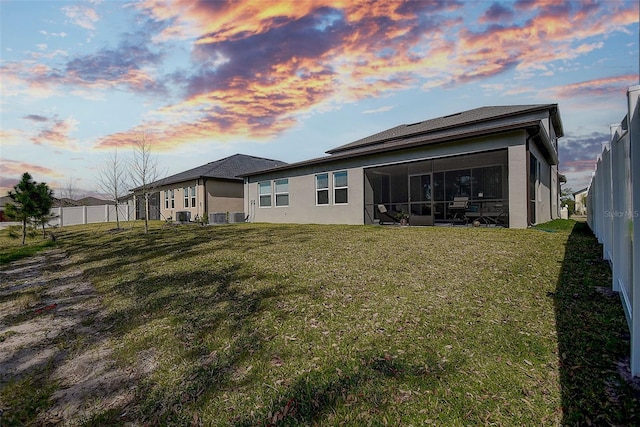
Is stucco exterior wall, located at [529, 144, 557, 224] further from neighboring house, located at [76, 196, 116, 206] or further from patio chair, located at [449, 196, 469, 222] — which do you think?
neighboring house, located at [76, 196, 116, 206]

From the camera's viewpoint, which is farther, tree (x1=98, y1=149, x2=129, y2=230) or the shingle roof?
tree (x1=98, y1=149, x2=129, y2=230)

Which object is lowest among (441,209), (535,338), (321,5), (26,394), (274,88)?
(26,394)

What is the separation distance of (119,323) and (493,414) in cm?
443

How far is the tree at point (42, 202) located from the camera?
1288 centimetres

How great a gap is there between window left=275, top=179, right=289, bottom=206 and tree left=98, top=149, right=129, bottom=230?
9367 mm

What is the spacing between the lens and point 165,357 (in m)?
3.18

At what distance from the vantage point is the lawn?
88.4 inches

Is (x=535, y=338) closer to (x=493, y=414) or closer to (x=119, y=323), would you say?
(x=493, y=414)

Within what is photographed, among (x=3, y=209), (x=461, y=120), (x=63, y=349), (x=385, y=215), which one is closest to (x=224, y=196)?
(x=3, y=209)

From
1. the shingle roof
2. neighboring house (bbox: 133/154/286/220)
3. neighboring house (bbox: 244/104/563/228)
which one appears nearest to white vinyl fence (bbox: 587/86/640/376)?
neighboring house (bbox: 244/104/563/228)

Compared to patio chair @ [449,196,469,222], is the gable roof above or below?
above

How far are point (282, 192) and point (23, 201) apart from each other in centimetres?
1148

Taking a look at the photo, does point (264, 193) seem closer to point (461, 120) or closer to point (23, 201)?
point (23, 201)

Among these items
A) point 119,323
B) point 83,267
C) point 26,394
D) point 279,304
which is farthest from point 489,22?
point 83,267
